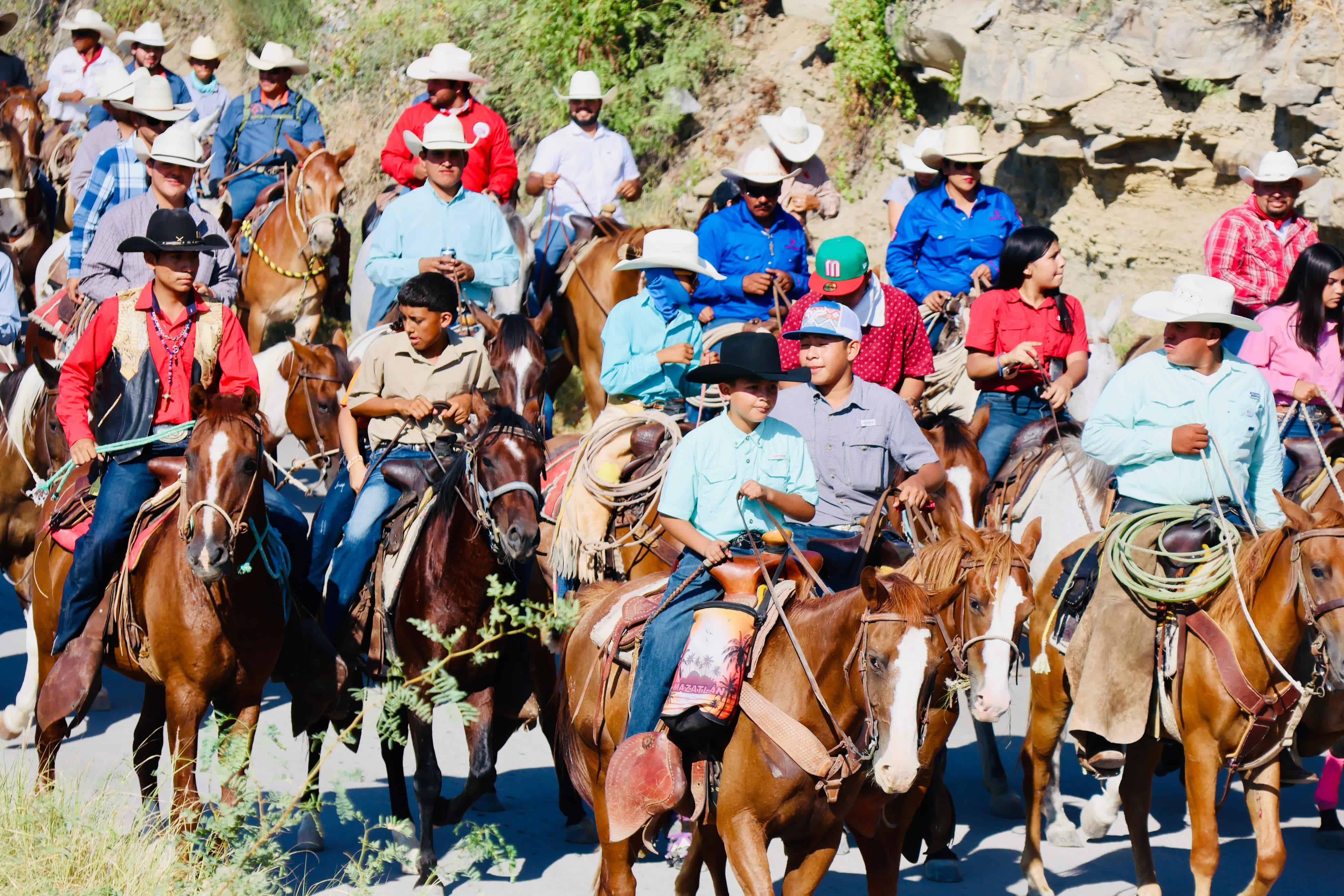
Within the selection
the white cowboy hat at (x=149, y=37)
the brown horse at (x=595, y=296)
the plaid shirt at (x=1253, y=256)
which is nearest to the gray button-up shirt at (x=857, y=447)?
the plaid shirt at (x=1253, y=256)

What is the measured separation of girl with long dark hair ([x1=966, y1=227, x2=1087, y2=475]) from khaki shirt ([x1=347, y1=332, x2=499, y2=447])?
3336 millimetres

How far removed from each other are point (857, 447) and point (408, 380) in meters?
2.33

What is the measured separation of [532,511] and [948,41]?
10.4 meters

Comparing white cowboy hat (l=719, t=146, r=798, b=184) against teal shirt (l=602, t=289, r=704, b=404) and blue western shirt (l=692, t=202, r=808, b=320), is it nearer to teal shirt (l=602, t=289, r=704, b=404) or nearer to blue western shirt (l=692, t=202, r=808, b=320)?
blue western shirt (l=692, t=202, r=808, b=320)

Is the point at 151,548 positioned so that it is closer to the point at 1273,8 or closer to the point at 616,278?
the point at 616,278

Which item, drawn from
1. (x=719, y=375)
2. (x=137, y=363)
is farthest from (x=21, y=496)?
(x=719, y=375)

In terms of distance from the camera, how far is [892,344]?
345 inches

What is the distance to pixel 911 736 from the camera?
5141 millimetres

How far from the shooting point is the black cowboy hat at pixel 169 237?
707 cm

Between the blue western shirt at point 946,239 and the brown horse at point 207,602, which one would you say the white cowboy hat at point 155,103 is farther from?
the blue western shirt at point 946,239

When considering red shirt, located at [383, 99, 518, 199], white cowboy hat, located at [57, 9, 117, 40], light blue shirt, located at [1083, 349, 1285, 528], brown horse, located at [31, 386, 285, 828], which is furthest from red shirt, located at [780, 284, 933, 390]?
white cowboy hat, located at [57, 9, 117, 40]

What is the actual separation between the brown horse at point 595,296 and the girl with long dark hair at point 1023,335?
399 centimetres

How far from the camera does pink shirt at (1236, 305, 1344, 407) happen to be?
8812 mm

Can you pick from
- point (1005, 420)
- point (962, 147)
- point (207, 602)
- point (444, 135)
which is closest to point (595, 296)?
point (444, 135)
